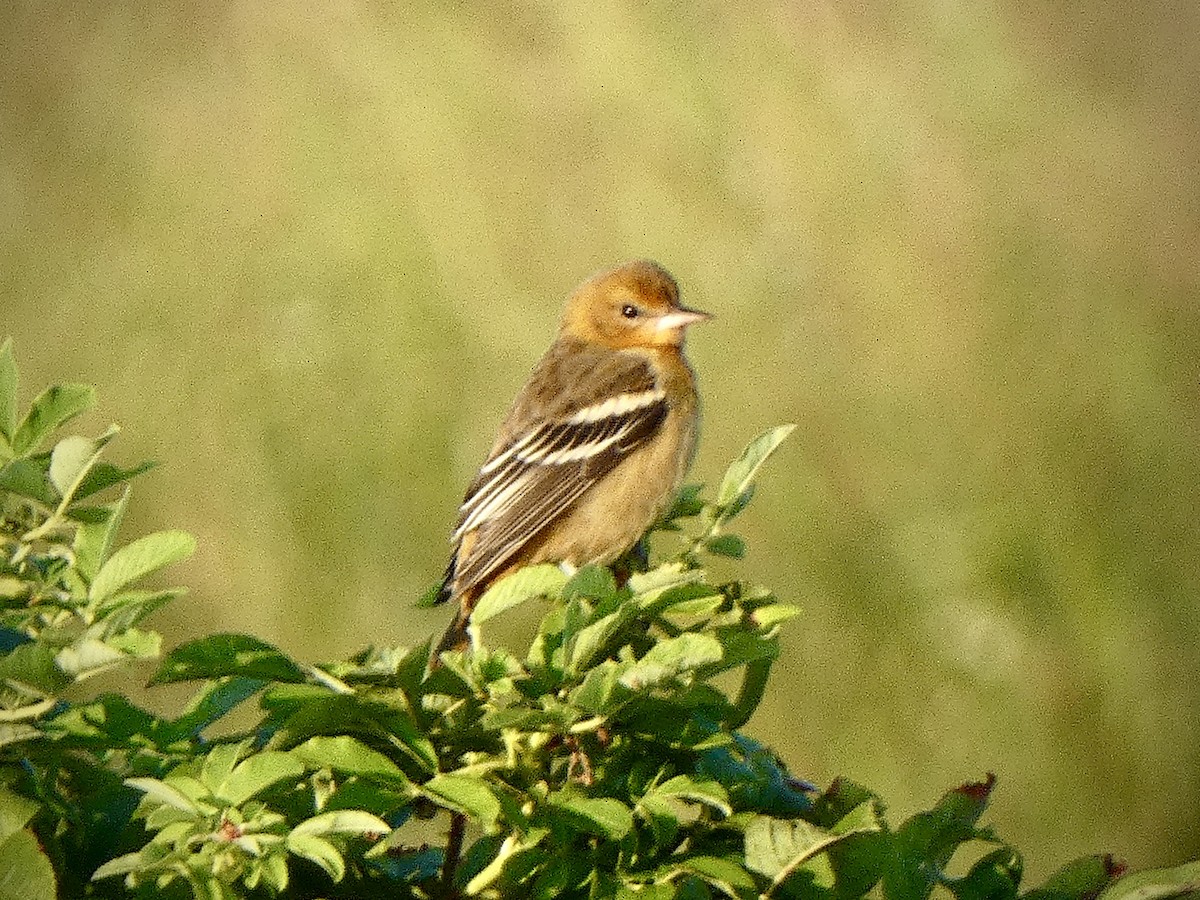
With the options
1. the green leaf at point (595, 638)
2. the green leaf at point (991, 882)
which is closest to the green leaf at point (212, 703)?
the green leaf at point (595, 638)

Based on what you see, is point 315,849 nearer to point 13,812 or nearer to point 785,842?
point 13,812

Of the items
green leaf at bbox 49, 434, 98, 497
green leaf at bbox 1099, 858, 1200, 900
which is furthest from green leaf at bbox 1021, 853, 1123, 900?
green leaf at bbox 49, 434, 98, 497

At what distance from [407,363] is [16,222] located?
133 centimetres

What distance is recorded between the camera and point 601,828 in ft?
5.53

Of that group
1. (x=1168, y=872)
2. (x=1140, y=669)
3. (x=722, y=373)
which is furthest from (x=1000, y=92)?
(x=1168, y=872)

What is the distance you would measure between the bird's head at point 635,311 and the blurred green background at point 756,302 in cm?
69

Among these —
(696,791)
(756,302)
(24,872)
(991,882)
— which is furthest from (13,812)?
(756,302)

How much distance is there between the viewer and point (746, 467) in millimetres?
2135

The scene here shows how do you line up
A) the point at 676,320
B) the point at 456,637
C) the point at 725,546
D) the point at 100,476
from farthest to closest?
the point at 676,320
the point at 456,637
the point at 725,546
the point at 100,476

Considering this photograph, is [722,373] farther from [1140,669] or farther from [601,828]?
[601,828]

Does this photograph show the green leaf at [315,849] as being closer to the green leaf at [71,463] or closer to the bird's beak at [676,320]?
the green leaf at [71,463]

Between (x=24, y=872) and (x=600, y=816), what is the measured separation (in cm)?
54

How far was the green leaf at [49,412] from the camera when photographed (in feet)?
5.94

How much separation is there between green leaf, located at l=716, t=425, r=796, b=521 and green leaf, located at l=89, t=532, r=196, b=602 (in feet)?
A: 2.31
